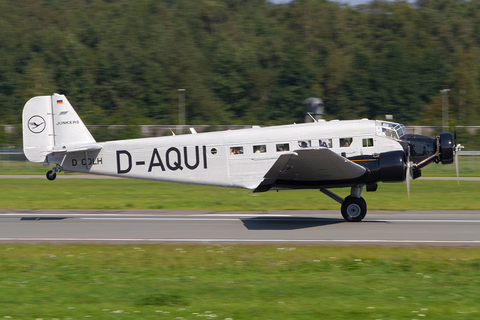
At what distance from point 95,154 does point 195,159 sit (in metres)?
3.49

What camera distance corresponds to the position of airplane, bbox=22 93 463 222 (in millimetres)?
16906

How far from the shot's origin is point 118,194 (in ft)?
88.3

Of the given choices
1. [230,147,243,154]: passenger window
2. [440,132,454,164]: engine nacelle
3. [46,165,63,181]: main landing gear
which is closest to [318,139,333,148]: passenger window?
[230,147,243,154]: passenger window

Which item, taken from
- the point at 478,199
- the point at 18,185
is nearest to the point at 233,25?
the point at 18,185

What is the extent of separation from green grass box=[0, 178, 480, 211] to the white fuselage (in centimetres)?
421

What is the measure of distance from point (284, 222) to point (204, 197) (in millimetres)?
7861

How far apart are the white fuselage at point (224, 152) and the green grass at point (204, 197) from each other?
4210 mm

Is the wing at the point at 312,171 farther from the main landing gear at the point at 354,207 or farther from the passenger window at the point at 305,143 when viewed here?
the passenger window at the point at 305,143

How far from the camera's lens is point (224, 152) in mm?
17875

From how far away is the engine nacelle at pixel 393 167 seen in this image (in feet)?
54.6

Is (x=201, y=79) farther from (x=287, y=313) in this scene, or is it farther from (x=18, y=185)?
(x=287, y=313)

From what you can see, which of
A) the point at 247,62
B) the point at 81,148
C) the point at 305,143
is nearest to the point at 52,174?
the point at 81,148

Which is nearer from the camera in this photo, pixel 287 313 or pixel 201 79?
pixel 287 313

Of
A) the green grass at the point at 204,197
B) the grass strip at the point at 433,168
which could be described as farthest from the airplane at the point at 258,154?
the grass strip at the point at 433,168
